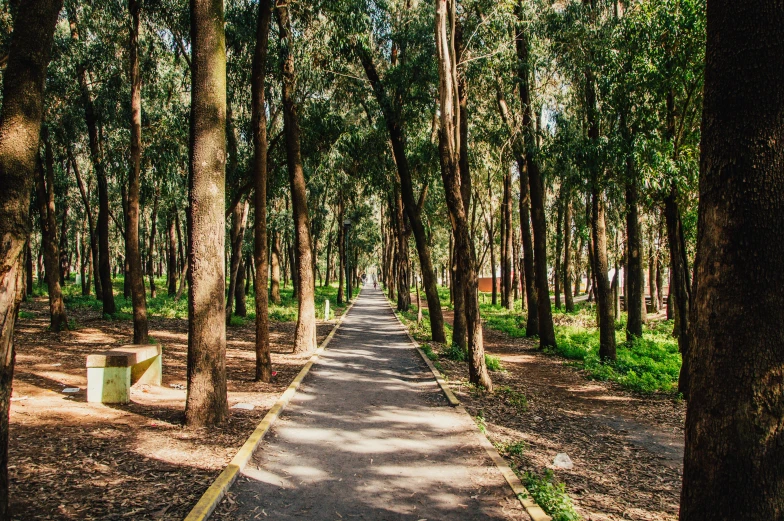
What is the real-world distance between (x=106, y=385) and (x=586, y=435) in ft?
23.1

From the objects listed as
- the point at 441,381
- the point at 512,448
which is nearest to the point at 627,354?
the point at 441,381

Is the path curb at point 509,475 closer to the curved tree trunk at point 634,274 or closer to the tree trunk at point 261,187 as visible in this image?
the tree trunk at point 261,187

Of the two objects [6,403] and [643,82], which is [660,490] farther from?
[643,82]

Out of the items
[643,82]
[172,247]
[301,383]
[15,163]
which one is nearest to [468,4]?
[643,82]

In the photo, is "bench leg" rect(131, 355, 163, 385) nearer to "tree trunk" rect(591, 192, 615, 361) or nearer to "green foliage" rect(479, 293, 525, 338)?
"tree trunk" rect(591, 192, 615, 361)

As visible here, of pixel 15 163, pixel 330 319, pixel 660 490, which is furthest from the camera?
pixel 330 319

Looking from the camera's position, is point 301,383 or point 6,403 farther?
point 301,383

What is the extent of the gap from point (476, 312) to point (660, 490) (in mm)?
4576

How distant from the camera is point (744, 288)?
2809 millimetres

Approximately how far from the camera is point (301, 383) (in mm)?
9820

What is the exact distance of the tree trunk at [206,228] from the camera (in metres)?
6.59

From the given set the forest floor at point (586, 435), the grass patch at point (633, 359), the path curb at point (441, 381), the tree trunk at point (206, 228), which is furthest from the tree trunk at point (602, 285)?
the tree trunk at point (206, 228)

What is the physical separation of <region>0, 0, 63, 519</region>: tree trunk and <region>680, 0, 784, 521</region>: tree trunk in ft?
14.1

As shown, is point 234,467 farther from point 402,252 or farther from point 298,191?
point 402,252
